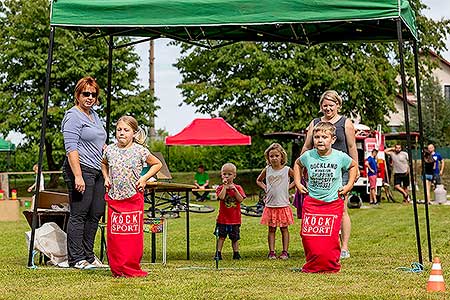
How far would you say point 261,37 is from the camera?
1060cm

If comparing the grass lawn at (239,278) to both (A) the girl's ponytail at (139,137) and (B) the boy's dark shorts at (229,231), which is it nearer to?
(B) the boy's dark shorts at (229,231)

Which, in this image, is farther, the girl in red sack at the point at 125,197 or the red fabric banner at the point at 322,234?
the red fabric banner at the point at 322,234

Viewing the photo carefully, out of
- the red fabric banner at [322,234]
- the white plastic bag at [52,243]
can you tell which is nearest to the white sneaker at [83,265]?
the white plastic bag at [52,243]

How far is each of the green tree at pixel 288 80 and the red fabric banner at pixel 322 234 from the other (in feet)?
82.2

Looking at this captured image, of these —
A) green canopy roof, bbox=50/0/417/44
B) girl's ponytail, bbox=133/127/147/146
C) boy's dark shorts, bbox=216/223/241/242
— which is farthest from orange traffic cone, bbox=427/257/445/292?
boy's dark shorts, bbox=216/223/241/242

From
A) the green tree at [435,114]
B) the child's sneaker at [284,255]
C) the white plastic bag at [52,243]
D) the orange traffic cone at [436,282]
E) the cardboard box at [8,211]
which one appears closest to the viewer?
the orange traffic cone at [436,282]

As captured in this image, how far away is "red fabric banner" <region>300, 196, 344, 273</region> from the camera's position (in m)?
8.22

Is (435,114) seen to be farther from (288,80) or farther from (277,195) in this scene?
(277,195)

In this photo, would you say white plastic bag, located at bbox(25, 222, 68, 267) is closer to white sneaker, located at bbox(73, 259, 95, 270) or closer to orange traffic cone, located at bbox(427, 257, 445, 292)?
white sneaker, located at bbox(73, 259, 95, 270)

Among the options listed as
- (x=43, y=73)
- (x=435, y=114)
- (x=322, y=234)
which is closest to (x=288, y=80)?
(x=43, y=73)

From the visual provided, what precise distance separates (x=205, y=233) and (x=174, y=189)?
518cm

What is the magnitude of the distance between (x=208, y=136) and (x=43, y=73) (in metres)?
9.20

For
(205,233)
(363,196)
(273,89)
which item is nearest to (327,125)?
(205,233)

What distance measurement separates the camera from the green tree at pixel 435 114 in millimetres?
53031
